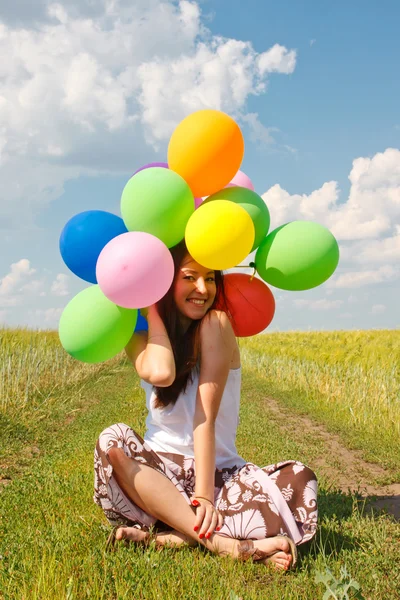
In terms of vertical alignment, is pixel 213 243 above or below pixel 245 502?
above

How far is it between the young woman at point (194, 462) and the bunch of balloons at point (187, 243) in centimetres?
19

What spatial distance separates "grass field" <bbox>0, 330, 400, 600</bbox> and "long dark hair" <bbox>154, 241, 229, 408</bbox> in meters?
0.83

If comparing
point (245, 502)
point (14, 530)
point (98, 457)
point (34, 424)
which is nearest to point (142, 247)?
point (98, 457)

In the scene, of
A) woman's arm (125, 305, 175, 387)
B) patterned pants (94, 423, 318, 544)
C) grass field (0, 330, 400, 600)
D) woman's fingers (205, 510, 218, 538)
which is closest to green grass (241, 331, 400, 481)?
grass field (0, 330, 400, 600)

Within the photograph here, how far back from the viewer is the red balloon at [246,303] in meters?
3.34

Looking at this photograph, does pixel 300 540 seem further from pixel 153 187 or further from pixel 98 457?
pixel 153 187

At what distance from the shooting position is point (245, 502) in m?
2.97

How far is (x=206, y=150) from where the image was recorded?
320 cm

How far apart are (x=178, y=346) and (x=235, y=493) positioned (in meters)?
0.86

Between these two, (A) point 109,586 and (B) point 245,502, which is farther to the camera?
(B) point 245,502

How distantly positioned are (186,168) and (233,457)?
1.72 meters

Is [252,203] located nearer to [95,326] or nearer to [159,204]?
[159,204]

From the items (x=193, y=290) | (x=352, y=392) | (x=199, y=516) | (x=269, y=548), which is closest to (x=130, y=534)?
(x=199, y=516)

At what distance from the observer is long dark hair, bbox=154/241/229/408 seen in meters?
3.09
